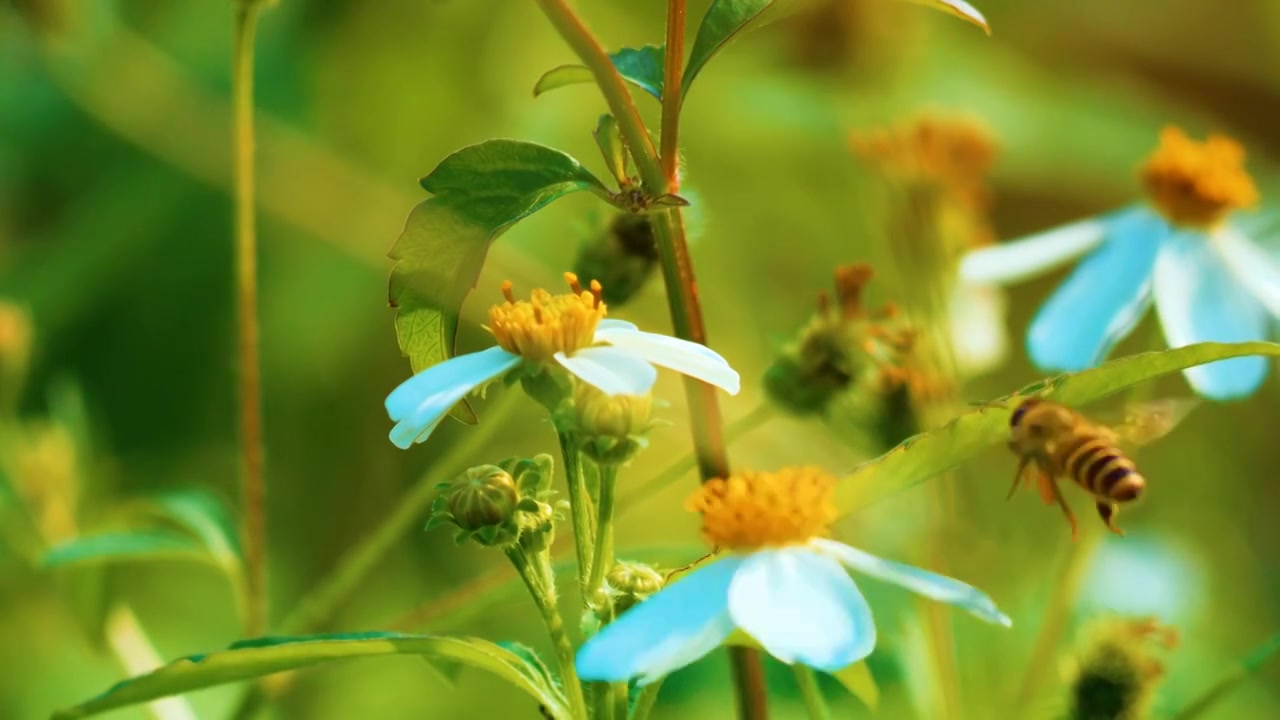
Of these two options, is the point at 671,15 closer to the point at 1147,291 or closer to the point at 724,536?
the point at 724,536

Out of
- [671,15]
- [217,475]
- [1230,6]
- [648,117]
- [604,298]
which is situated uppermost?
[1230,6]

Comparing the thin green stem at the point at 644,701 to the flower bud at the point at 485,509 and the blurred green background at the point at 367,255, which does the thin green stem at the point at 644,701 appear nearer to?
the flower bud at the point at 485,509

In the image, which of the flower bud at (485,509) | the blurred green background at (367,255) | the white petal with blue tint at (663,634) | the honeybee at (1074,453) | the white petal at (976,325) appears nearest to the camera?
the white petal with blue tint at (663,634)

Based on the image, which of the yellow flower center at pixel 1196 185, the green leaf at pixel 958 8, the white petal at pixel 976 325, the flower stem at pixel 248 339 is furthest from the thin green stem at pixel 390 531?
the yellow flower center at pixel 1196 185

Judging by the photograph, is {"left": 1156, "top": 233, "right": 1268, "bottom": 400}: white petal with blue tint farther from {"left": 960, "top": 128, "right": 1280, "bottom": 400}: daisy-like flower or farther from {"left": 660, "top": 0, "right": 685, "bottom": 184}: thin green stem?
{"left": 660, "top": 0, "right": 685, "bottom": 184}: thin green stem

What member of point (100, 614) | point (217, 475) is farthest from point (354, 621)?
point (100, 614)

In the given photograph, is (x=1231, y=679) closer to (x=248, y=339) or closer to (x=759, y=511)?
(x=759, y=511)
